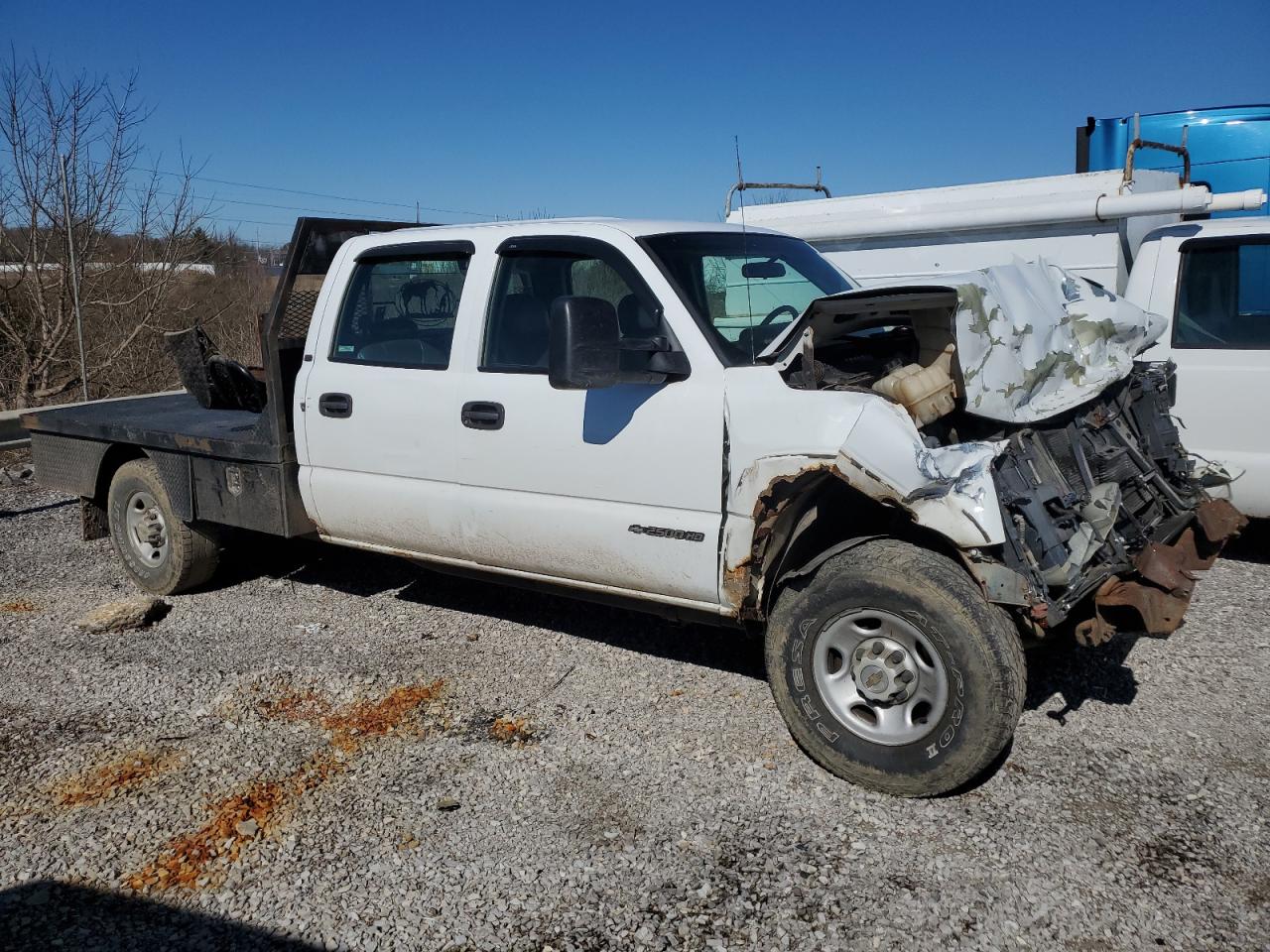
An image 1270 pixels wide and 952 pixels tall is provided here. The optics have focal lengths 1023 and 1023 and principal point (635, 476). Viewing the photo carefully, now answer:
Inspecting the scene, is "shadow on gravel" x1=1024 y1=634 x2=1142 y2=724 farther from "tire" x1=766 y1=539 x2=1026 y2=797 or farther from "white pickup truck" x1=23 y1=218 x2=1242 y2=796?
"tire" x1=766 y1=539 x2=1026 y2=797

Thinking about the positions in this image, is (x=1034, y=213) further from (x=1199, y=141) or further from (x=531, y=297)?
(x=1199, y=141)

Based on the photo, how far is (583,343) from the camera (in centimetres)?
384

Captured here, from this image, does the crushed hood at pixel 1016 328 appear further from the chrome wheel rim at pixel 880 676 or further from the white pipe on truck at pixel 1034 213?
the white pipe on truck at pixel 1034 213

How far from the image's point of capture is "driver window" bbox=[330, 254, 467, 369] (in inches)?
189

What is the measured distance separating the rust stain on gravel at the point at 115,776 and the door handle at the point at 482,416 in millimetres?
1778

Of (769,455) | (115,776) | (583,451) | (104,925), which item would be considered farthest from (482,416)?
(104,925)

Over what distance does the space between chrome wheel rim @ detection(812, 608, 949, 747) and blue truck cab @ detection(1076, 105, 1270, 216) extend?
8.47 meters

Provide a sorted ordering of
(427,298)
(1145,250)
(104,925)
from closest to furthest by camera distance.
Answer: (104,925)
(427,298)
(1145,250)

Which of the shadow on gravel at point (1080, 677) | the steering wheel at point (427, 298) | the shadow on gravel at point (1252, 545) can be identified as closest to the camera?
the shadow on gravel at point (1080, 677)

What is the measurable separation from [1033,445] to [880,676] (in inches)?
39.7

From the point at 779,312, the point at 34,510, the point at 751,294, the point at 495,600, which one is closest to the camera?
the point at 751,294

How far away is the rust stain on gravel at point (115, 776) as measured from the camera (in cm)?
373

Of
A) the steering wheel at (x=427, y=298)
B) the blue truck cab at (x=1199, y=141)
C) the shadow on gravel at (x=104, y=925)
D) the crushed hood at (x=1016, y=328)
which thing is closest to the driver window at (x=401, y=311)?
the steering wheel at (x=427, y=298)

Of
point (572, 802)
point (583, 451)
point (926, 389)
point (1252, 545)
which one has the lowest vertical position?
point (572, 802)
